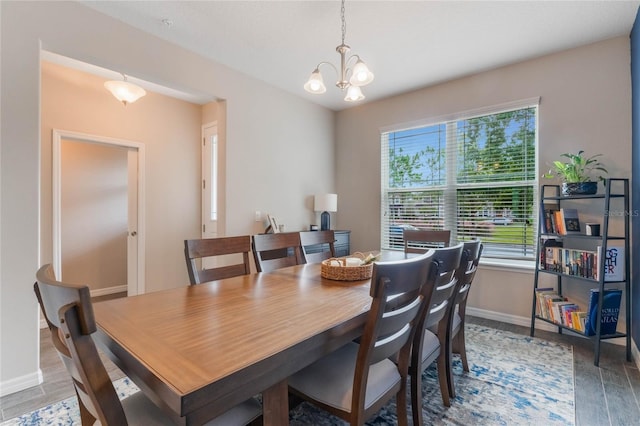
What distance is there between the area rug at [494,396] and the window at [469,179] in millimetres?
1201

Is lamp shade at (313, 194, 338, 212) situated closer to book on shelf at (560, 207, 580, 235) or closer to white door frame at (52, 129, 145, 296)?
white door frame at (52, 129, 145, 296)

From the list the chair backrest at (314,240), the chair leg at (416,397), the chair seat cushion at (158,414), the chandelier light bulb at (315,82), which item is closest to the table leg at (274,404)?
the chair seat cushion at (158,414)

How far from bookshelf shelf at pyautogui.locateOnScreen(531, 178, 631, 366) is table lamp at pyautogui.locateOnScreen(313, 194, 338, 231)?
229 cm

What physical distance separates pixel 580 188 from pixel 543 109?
0.92m

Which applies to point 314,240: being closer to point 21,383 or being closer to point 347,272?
point 347,272

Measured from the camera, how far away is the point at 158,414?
3.48ft

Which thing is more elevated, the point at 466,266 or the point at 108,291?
the point at 466,266

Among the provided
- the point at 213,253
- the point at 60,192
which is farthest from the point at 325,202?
the point at 60,192

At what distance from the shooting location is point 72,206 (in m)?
4.11

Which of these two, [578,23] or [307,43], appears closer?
[578,23]

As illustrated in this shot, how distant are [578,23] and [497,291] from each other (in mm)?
2531

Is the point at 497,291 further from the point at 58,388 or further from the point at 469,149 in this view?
the point at 58,388

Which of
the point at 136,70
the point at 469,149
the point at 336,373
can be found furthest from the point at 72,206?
the point at 469,149

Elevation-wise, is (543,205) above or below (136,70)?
below
